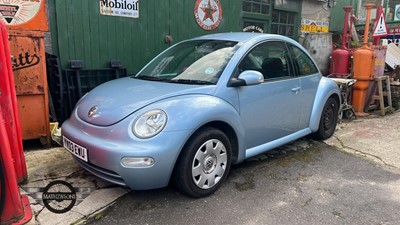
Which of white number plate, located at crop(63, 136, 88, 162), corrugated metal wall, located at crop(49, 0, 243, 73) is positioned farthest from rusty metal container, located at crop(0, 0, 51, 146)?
white number plate, located at crop(63, 136, 88, 162)

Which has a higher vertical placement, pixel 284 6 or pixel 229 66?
pixel 284 6

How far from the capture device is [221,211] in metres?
2.99

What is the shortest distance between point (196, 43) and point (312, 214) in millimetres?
2293

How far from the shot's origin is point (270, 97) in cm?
380

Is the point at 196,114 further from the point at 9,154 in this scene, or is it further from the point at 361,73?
the point at 361,73

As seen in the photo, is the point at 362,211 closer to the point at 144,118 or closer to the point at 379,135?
the point at 144,118

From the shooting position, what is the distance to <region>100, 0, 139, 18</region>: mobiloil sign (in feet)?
18.3

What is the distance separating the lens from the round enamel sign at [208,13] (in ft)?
22.4

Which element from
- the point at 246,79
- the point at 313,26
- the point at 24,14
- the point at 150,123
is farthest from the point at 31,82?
the point at 313,26

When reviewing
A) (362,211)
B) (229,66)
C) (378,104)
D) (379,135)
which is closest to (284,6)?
(378,104)

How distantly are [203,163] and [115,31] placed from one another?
139 inches

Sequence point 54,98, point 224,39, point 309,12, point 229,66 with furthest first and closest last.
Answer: point 309,12 < point 54,98 < point 224,39 < point 229,66

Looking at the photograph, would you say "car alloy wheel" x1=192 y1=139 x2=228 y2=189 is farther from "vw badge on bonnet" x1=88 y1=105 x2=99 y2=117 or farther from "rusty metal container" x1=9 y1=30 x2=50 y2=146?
"rusty metal container" x1=9 y1=30 x2=50 y2=146

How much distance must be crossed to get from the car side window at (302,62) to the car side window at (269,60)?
0.57 feet
